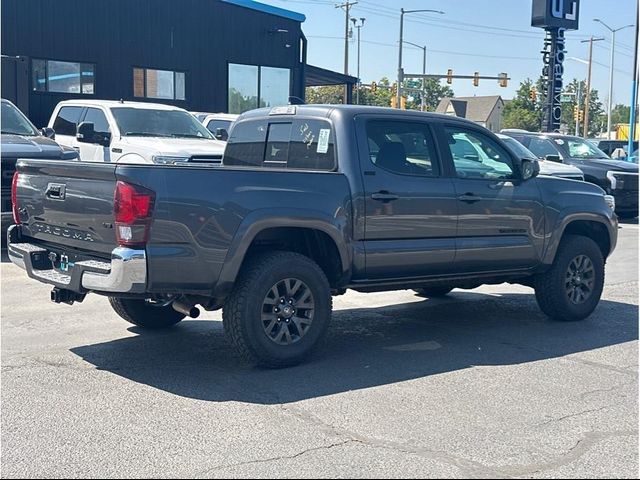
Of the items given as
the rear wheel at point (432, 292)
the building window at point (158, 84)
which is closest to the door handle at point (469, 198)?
the rear wheel at point (432, 292)

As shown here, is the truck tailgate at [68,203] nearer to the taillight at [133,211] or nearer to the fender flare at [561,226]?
the taillight at [133,211]

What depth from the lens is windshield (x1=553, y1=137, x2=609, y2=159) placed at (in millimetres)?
18469

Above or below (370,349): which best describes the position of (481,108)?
above

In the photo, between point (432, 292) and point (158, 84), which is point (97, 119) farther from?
point (158, 84)

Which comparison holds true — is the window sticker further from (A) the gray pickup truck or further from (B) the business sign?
(B) the business sign

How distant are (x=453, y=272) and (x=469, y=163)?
0.99 m

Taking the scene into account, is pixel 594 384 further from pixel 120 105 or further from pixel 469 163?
pixel 120 105

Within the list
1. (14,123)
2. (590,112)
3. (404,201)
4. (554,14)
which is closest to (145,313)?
(404,201)

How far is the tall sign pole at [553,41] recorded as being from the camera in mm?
29125

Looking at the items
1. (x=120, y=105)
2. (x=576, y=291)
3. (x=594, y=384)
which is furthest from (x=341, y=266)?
(x=120, y=105)

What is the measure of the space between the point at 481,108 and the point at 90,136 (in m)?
96.5

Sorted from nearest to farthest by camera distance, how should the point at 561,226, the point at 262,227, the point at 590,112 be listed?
the point at 262,227
the point at 561,226
the point at 590,112

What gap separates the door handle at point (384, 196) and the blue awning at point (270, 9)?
2170 cm

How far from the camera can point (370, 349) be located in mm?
6660
